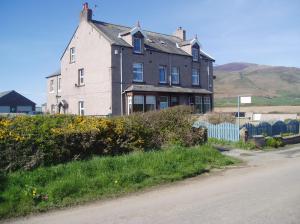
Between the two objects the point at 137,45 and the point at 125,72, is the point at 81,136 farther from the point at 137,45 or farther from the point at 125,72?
the point at 137,45

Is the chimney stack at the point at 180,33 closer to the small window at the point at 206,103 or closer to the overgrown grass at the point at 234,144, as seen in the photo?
the small window at the point at 206,103

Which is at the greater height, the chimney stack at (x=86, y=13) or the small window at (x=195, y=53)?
the chimney stack at (x=86, y=13)

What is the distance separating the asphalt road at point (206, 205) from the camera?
257 inches

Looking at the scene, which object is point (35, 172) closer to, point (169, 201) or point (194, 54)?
point (169, 201)

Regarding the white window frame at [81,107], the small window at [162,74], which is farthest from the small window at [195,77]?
the white window frame at [81,107]

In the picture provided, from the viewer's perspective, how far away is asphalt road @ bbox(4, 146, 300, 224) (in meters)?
6.53

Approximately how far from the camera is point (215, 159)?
13680 mm

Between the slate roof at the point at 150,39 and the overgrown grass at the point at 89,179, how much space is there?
21308 millimetres

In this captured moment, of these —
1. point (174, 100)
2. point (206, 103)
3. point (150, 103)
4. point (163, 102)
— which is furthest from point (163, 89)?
point (206, 103)

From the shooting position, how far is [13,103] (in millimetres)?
69875

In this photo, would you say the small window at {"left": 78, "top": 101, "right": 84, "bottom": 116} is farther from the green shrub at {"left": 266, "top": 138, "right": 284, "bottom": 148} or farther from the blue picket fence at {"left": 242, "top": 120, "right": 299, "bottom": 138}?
the green shrub at {"left": 266, "top": 138, "right": 284, "bottom": 148}

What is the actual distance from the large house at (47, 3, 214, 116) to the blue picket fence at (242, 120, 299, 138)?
1213 centimetres

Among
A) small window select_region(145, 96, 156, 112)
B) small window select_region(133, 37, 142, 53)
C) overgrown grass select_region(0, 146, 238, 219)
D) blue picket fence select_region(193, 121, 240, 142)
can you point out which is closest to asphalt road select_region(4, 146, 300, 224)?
overgrown grass select_region(0, 146, 238, 219)

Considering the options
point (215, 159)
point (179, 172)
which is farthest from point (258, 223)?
point (215, 159)
